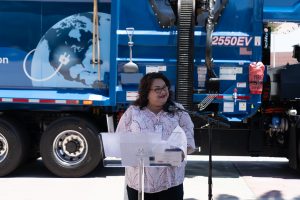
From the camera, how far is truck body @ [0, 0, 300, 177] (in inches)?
269

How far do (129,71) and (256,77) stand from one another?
182 cm

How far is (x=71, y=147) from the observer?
716 cm

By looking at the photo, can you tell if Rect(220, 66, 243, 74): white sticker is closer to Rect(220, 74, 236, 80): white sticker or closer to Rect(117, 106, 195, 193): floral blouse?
Rect(220, 74, 236, 80): white sticker

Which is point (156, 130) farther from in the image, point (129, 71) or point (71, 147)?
point (71, 147)

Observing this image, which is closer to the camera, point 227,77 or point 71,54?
point 227,77

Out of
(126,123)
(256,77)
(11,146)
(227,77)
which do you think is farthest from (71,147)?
(126,123)

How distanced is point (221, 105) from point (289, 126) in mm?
1139

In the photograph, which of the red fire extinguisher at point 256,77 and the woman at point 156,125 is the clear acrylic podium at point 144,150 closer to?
the woman at point 156,125

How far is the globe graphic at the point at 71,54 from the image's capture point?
7.02 metres

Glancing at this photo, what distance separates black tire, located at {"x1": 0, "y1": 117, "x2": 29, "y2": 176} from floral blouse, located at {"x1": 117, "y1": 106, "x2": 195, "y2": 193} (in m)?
4.10

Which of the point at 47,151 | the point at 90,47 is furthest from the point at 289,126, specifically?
the point at 47,151

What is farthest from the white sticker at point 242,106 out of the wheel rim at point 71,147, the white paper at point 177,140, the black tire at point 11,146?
the white paper at point 177,140

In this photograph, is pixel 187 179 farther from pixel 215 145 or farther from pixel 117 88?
pixel 117 88

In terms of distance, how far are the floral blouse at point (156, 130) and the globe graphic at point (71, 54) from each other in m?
3.63
